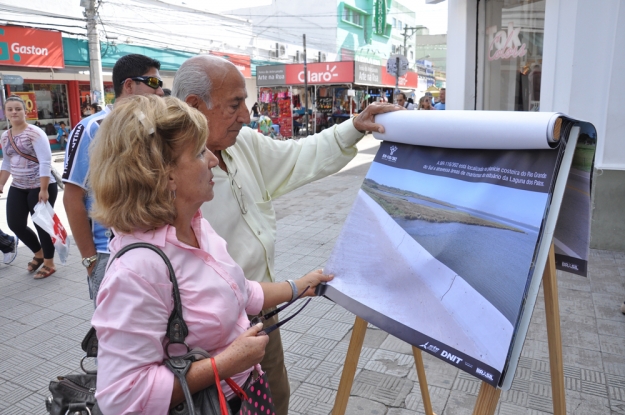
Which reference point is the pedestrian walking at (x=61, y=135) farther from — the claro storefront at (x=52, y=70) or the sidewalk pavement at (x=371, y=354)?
the sidewalk pavement at (x=371, y=354)

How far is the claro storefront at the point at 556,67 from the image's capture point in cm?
483

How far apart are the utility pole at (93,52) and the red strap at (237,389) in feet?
46.4

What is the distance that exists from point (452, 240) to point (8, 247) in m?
5.34

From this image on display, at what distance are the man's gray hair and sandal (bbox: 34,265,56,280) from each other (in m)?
4.15

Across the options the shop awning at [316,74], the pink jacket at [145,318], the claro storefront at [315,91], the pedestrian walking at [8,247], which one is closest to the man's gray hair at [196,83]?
the pink jacket at [145,318]

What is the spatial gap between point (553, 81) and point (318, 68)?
1736 centimetres

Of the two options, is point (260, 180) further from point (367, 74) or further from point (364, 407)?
point (367, 74)

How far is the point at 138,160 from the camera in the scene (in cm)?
121

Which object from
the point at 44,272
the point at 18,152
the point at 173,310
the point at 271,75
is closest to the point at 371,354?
the point at 173,310

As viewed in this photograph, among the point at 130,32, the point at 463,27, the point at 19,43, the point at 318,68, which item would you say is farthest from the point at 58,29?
the point at 463,27

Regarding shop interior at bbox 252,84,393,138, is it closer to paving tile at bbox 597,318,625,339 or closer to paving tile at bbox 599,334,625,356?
paving tile at bbox 597,318,625,339

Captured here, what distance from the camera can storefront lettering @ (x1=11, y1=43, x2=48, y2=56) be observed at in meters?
14.1

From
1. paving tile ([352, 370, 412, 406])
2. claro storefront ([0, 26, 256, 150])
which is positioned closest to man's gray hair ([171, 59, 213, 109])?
paving tile ([352, 370, 412, 406])

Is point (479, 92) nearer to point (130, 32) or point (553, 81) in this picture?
point (553, 81)
